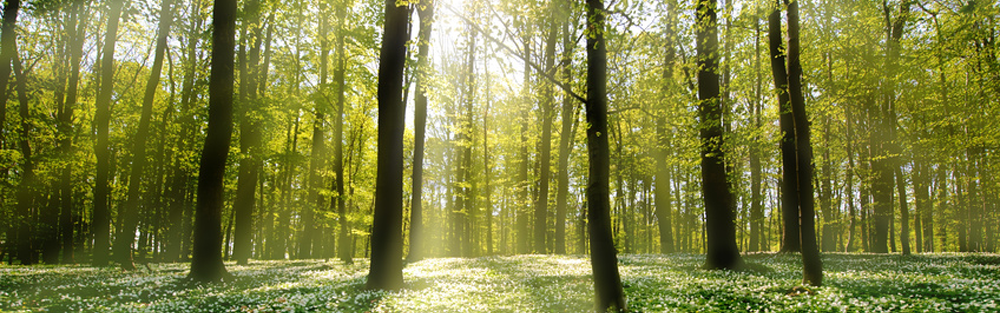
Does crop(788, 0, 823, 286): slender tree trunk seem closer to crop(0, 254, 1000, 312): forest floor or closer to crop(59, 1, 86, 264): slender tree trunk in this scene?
crop(0, 254, 1000, 312): forest floor

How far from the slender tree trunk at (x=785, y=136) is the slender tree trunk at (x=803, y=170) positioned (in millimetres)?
635

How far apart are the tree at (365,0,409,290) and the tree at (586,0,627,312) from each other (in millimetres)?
5404

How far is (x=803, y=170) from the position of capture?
31.1 feet

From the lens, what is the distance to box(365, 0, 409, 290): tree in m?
10.9

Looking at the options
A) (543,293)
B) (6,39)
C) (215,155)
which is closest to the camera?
(543,293)

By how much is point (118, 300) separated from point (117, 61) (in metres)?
28.6

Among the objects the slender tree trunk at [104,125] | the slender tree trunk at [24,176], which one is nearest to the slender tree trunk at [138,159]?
the slender tree trunk at [104,125]

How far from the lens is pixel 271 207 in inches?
1441

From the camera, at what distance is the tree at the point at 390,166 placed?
10.9 m

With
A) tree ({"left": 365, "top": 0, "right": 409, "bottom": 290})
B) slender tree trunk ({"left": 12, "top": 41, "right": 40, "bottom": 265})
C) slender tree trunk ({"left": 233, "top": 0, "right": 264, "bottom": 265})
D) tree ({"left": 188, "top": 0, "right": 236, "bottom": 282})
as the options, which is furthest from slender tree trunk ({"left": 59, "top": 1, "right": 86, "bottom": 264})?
tree ({"left": 365, "top": 0, "right": 409, "bottom": 290})

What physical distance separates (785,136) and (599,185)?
11387 mm

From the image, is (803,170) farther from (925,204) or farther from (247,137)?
(925,204)

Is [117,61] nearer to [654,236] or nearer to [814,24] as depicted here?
[814,24]

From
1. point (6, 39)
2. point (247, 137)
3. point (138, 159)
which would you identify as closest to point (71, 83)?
point (138, 159)
